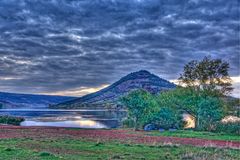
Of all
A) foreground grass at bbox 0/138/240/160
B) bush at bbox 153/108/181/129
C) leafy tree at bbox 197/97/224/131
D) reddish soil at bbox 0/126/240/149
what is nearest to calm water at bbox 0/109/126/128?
bush at bbox 153/108/181/129

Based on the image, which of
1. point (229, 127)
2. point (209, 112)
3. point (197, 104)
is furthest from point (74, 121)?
point (229, 127)

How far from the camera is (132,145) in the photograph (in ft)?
112

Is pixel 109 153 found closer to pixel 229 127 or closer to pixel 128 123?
pixel 229 127

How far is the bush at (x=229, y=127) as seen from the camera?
213ft

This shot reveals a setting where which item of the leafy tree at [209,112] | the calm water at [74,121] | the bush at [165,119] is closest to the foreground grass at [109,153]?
the bush at [165,119]

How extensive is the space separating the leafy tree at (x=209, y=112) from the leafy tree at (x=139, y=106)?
933cm

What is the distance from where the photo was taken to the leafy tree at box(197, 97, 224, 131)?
69500 mm

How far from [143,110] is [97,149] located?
38610 millimetres

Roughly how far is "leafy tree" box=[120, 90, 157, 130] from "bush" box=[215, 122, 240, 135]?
1285 centimetres

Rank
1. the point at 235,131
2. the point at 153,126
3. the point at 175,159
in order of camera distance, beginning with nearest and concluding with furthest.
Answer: the point at 175,159 < the point at 235,131 < the point at 153,126

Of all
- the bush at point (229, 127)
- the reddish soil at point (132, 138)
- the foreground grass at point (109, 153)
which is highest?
the bush at point (229, 127)

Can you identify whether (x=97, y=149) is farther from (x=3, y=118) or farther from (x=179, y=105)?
(x=3, y=118)

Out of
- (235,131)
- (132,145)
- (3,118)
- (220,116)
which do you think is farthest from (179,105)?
(132,145)

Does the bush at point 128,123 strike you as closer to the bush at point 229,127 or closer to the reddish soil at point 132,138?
the bush at point 229,127
